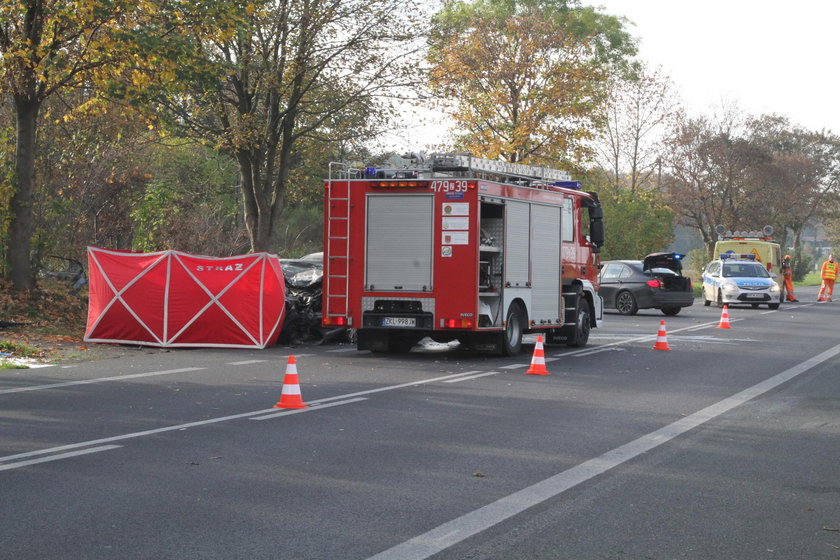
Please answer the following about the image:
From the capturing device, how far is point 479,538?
5.67m

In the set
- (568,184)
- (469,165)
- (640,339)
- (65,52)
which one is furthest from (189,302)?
(640,339)

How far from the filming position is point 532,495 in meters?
6.76

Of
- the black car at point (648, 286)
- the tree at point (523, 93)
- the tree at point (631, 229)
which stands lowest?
the black car at point (648, 286)

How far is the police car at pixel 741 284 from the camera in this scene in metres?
34.9

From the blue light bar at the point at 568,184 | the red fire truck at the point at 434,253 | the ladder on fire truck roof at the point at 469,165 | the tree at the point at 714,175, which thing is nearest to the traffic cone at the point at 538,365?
the red fire truck at the point at 434,253

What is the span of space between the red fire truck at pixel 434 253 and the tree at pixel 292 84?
32.3ft

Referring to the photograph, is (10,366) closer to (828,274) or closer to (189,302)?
(189,302)

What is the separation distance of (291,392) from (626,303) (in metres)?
21.9

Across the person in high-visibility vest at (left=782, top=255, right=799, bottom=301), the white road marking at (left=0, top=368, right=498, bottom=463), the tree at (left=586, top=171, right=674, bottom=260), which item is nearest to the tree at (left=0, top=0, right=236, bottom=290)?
the white road marking at (left=0, top=368, right=498, bottom=463)

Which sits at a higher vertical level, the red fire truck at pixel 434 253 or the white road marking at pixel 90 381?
the red fire truck at pixel 434 253

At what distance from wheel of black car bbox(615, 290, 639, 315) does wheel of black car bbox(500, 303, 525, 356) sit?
47.8 feet

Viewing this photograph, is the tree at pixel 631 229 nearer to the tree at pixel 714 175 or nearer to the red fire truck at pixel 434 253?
the tree at pixel 714 175

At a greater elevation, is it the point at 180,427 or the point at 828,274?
the point at 828,274

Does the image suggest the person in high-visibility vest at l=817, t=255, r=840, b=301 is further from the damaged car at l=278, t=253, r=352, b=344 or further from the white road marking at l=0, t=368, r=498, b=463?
the white road marking at l=0, t=368, r=498, b=463
